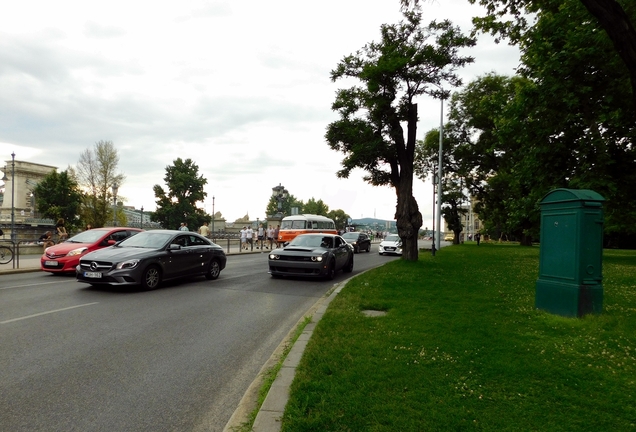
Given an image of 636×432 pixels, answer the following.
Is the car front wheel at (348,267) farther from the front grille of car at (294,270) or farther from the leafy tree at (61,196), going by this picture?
the leafy tree at (61,196)

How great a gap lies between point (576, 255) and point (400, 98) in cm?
1329

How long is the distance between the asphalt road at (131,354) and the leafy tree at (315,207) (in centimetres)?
11651

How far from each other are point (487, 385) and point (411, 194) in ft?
47.1

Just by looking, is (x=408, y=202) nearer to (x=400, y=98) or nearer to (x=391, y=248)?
(x=400, y=98)

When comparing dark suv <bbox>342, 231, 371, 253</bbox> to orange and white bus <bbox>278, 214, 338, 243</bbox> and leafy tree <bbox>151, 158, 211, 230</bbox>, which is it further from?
leafy tree <bbox>151, 158, 211, 230</bbox>

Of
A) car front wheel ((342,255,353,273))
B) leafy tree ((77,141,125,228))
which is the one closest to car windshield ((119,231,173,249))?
car front wheel ((342,255,353,273))

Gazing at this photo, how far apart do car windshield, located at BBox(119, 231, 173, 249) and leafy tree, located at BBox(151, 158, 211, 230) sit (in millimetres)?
51981

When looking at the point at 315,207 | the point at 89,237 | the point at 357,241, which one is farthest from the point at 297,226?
the point at 315,207

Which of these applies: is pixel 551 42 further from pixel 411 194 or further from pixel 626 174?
pixel 411 194

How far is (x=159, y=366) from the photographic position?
4.88 metres

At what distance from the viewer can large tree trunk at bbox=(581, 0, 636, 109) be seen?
614 cm

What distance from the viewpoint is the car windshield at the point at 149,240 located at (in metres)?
11.5

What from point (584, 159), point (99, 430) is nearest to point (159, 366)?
point (99, 430)

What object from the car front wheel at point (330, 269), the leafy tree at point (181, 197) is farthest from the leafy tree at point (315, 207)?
the car front wheel at point (330, 269)
